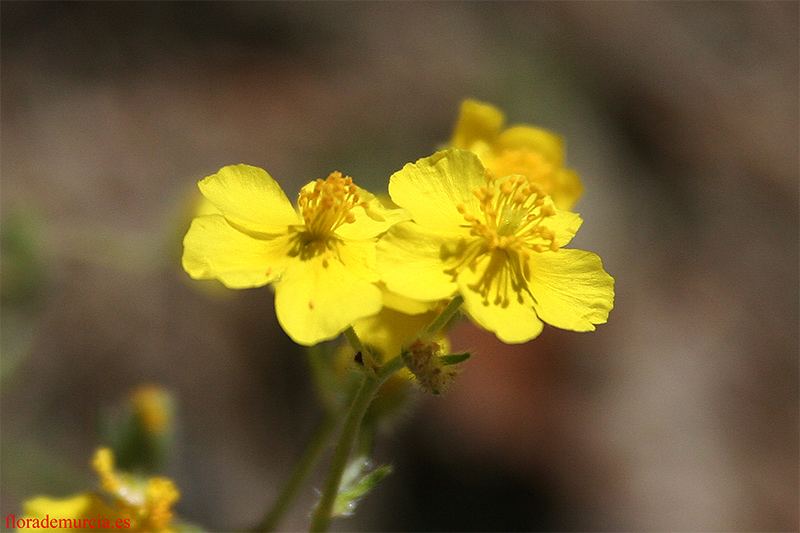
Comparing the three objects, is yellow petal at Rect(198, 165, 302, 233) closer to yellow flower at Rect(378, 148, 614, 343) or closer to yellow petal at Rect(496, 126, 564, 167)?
yellow flower at Rect(378, 148, 614, 343)

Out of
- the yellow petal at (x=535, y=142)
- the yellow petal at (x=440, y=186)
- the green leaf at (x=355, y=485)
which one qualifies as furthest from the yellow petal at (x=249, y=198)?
the yellow petal at (x=535, y=142)

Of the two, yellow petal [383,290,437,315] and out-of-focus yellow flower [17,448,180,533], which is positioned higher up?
yellow petal [383,290,437,315]

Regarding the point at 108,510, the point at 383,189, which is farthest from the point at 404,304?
the point at 383,189

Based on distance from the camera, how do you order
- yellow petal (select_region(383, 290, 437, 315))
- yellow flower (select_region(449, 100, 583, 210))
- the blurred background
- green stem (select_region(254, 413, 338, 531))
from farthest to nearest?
the blurred background → yellow flower (select_region(449, 100, 583, 210)) → green stem (select_region(254, 413, 338, 531)) → yellow petal (select_region(383, 290, 437, 315))

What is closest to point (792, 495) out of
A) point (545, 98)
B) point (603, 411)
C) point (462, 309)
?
point (603, 411)

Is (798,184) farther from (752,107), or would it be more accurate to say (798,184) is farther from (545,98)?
(545,98)

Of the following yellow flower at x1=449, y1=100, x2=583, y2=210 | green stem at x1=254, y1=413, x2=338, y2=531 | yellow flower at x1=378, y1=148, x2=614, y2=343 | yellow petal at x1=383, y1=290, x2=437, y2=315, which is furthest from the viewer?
yellow flower at x1=449, y1=100, x2=583, y2=210

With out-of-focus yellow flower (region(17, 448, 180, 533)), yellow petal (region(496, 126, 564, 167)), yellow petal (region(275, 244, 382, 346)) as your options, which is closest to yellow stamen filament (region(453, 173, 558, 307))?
yellow petal (region(275, 244, 382, 346))
